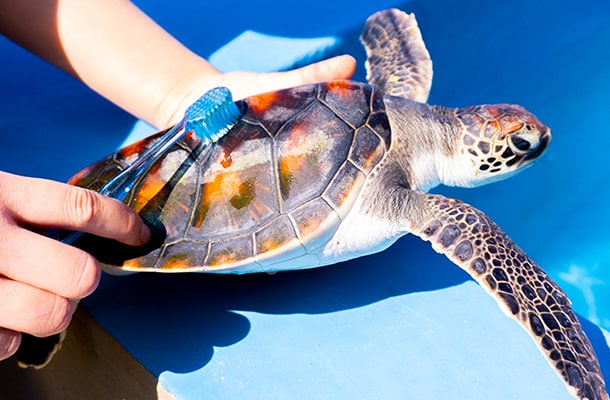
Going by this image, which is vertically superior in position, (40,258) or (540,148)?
(540,148)

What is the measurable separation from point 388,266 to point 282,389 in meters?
0.34

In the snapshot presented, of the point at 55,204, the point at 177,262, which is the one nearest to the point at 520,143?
the point at 177,262

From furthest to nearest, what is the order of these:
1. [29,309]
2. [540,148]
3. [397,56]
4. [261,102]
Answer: [397,56] → [540,148] → [261,102] → [29,309]

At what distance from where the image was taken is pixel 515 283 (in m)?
0.97

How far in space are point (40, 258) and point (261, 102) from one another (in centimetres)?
46

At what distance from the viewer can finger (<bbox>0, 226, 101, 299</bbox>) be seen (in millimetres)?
857

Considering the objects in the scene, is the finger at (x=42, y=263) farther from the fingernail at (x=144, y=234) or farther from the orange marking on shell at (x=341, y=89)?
the orange marking on shell at (x=341, y=89)

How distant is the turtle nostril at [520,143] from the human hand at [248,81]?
357 mm

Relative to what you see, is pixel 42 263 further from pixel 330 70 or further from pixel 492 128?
pixel 492 128

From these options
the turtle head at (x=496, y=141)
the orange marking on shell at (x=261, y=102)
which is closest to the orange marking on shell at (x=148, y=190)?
the orange marking on shell at (x=261, y=102)

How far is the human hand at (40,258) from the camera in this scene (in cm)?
86

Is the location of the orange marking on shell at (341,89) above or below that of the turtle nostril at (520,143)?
above

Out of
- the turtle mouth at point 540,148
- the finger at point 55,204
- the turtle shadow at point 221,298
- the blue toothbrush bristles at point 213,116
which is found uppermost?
the blue toothbrush bristles at point 213,116

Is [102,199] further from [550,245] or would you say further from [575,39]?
[575,39]
